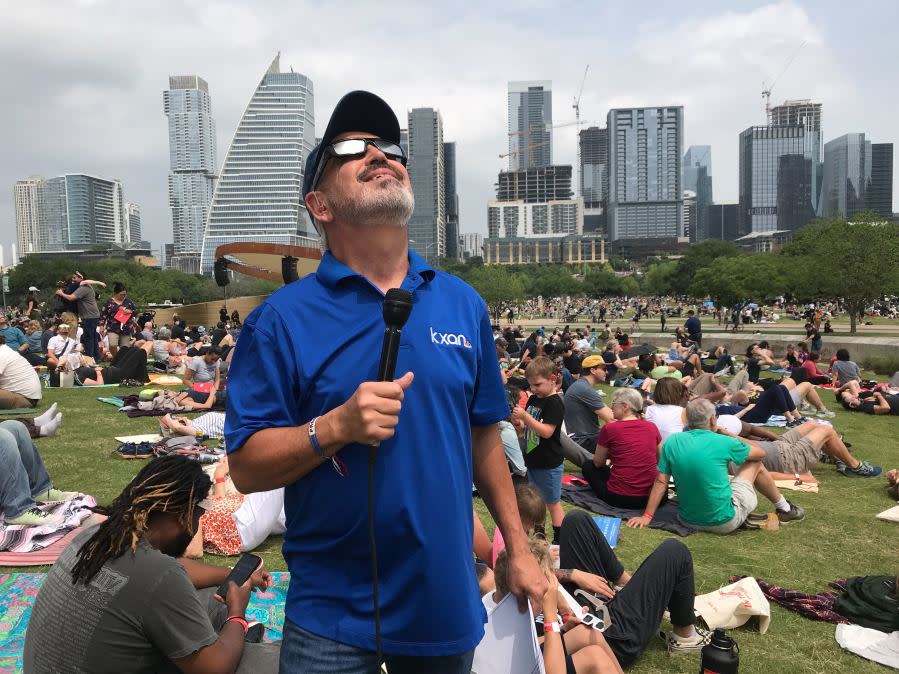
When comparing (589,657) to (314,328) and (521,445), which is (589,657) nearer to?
(314,328)

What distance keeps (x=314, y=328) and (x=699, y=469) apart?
18.0 ft

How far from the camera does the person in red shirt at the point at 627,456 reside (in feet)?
22.9

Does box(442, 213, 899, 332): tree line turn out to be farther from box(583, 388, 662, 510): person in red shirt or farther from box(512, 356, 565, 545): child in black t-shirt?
box(512, 356, 565, 545): child in black t-shirt

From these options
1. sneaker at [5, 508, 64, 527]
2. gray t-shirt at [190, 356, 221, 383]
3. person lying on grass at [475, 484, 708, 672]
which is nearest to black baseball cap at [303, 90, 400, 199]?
person lying on grass at [475, 484, 708, 672]

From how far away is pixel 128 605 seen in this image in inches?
92.7

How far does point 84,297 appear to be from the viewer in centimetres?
1587

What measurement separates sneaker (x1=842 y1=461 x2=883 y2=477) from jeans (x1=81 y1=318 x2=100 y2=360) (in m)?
15.7

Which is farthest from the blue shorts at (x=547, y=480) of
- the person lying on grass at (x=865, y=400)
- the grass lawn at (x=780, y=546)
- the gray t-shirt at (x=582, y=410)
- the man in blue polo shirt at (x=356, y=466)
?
the person lying on grass at (x=865, y=400)

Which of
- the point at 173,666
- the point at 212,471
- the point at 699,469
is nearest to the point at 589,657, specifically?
the point at 173,666

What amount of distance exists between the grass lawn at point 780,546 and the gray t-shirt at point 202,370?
10.5ft

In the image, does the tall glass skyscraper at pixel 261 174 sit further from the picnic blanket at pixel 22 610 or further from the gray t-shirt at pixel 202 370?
the picnic blanket at pixel 22 610

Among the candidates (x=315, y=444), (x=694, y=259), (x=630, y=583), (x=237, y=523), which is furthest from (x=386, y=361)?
(x=694, y=259)

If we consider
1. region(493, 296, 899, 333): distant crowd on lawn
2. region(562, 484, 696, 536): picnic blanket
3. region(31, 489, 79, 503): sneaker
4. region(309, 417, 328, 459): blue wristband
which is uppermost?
region(309, 417, 328, 459): blue wristband

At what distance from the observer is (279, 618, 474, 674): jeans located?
1479mm
